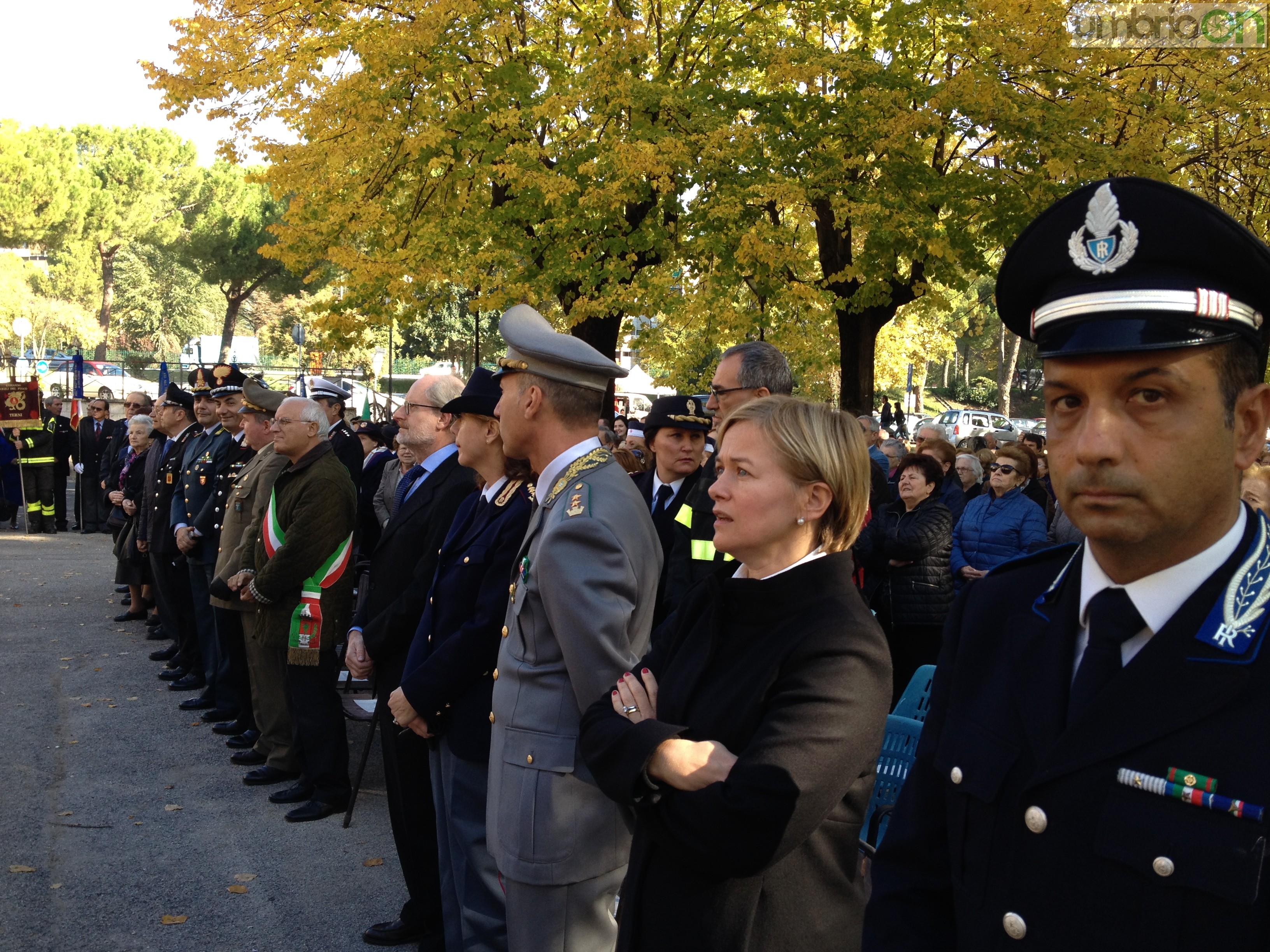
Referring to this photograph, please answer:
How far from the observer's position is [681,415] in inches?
217

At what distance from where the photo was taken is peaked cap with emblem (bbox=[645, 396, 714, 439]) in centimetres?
552

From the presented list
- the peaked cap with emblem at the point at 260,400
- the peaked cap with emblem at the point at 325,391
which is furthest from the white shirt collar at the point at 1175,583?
the peaked cap with emblem at the point at 325,391

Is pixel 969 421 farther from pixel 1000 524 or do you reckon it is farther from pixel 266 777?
pixel 266 777

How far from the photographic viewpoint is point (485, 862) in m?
3.71

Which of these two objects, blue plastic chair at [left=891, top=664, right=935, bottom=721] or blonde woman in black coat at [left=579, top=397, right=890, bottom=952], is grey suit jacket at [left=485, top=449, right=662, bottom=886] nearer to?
blonde woman in black coat at [left=579, top=397, right=890, bottom=952]

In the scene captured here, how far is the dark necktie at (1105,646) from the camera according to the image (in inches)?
53.6

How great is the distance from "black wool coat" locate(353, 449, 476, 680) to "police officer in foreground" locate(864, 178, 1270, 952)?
10.8 ft

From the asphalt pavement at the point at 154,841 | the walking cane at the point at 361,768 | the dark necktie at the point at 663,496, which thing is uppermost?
the dark necktie at the point at 663,496

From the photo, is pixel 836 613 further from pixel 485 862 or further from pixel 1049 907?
pixel 485 862

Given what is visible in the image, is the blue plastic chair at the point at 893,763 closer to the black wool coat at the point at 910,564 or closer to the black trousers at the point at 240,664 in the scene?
the black wool coat at the point at 910,564

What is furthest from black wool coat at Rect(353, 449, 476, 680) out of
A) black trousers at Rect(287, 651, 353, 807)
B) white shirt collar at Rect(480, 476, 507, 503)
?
black trousers at Rect(287, 651, 353, 807)

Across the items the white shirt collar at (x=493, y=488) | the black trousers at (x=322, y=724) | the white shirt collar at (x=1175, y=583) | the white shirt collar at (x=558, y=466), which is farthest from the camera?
the black trousers at (x=322, y=724)

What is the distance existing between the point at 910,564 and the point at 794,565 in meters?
4.51

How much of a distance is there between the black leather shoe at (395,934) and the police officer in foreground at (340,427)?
5205 mm
